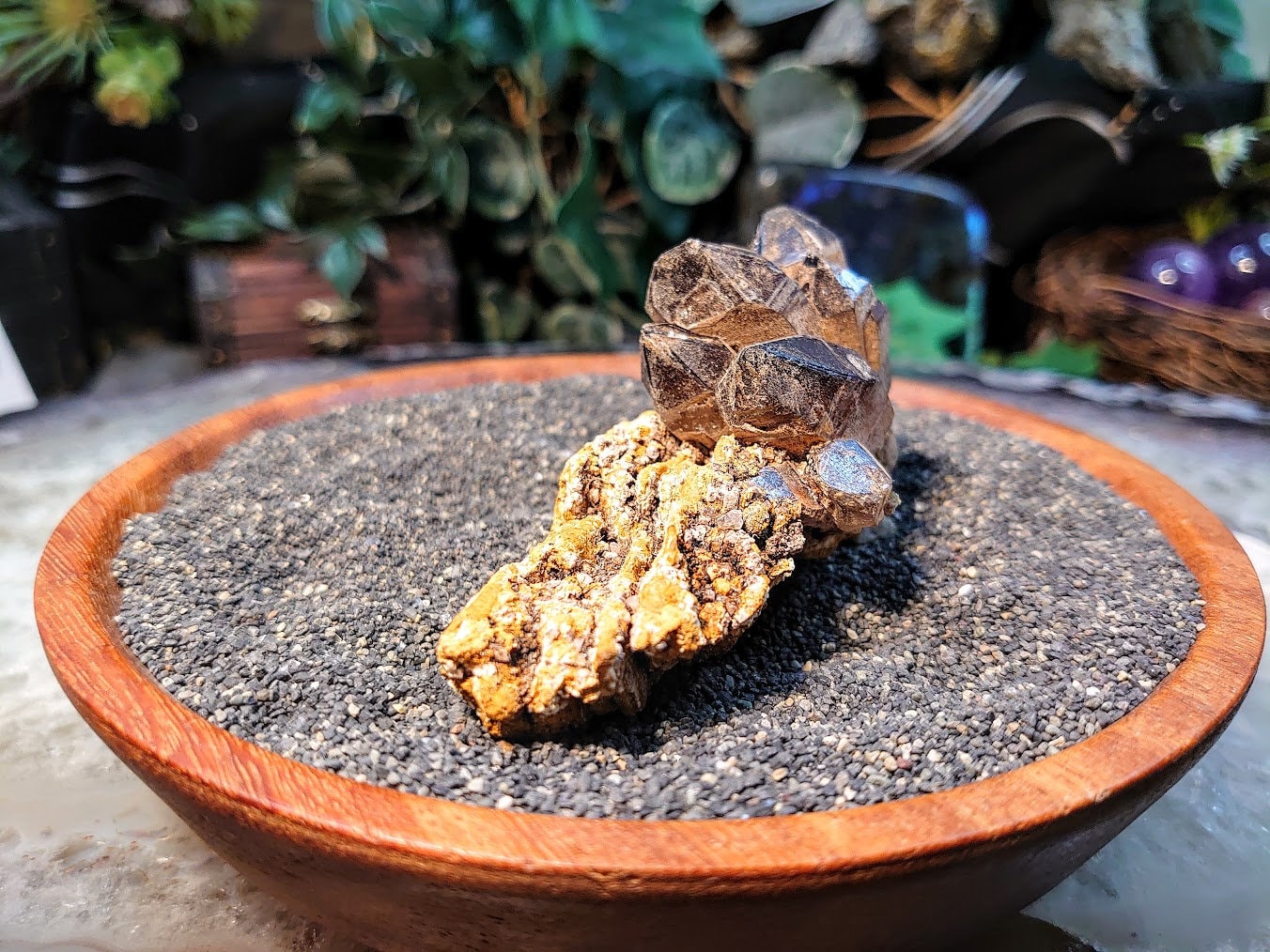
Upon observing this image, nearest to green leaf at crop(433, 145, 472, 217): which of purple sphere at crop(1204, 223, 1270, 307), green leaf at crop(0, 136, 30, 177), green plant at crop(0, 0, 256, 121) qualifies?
green plant at crop(0, 0, 256, 121)

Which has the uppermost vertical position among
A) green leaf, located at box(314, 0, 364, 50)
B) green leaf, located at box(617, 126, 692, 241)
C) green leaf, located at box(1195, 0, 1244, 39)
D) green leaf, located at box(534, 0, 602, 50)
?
green leaf, located at box(314, 0, 364, 50)

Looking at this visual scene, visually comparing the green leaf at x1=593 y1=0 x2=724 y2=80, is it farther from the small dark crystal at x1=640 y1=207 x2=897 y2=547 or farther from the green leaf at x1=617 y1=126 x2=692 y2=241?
the small dark crystal at x1=640 y1=207 x2=897 y2=547

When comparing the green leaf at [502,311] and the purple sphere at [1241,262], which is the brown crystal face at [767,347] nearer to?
the purple sphere at [1241,262]

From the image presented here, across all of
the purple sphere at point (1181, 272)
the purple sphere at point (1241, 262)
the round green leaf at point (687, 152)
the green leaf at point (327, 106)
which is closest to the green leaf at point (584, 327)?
the round green leaf at point (687, 152)

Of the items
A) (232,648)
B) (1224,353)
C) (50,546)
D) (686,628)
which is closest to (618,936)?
(686,628)

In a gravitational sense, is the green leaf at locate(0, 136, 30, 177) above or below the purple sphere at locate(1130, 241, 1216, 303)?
above

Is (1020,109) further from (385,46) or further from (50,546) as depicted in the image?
(50,546)

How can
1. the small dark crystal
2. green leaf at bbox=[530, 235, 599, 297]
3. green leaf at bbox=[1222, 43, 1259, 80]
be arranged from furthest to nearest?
green leaf at bbox=[530, 235, 599, 297] → green leaf at bbox=[1222, 43, 1259, 80] → the small dark crystal
